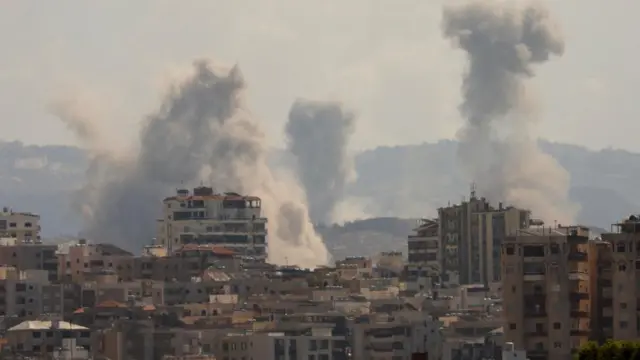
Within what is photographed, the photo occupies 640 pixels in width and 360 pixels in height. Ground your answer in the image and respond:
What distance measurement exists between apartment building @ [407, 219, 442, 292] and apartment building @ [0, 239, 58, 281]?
19734 mm

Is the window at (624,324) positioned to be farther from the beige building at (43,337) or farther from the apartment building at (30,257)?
the apartment building at (30,257)

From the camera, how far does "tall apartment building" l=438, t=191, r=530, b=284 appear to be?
518ft

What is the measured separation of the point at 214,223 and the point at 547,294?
95.7 meters

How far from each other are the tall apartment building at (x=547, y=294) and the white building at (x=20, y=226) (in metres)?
87.4

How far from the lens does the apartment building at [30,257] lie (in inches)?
6265

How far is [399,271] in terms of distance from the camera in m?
173

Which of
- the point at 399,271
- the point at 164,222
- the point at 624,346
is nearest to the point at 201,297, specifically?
the point at 399,271

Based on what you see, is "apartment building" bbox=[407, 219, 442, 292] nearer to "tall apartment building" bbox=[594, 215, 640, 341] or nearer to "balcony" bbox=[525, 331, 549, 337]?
"tall apartment building" bbox=[594, 215, 640, 341]

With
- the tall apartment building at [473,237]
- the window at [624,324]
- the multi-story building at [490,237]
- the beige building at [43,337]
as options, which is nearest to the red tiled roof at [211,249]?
the tall apartment building at [473,237]

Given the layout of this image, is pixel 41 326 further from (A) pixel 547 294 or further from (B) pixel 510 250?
(A) pixel 547 294

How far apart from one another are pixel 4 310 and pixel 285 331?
24.0 m

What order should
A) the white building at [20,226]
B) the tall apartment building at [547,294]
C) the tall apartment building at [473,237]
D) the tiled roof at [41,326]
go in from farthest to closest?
1. the white building at [20,226]
2. the tall apartment building at [473,237]
3. the tiled roof at [41,326]
4. the tall apartment building at [547,294]

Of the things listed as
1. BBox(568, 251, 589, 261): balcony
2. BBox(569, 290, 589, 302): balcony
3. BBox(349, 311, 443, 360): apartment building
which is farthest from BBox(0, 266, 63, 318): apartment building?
BBox(569, 290, 589, 302): balcony

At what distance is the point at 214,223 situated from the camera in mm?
192500
